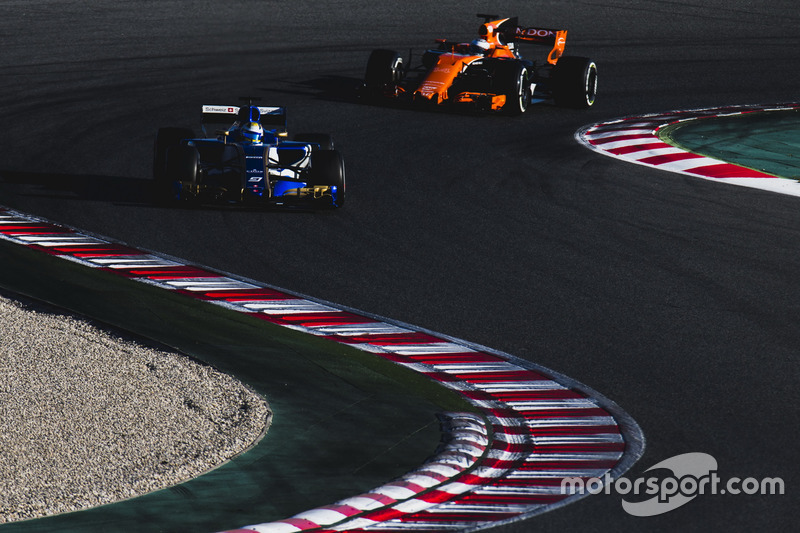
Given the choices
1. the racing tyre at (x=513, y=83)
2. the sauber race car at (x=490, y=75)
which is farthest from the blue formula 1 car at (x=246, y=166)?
the racing tyre at (x=513, y=83)

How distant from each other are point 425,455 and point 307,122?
11466mm

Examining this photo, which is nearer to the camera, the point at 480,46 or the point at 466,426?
the point at 466,426

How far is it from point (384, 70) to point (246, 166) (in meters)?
6.73

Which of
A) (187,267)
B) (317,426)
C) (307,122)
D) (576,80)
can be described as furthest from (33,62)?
(317,426)

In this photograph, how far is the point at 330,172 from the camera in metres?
12.5

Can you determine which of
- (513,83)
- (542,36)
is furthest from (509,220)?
(542,36)

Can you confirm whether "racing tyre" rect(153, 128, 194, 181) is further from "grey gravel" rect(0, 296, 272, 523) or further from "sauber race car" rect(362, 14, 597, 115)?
"sauber race car" rect(362, 14, 597, 115)

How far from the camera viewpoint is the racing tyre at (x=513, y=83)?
58.5ft

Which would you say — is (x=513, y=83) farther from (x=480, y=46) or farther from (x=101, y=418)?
(x=101, y=418)

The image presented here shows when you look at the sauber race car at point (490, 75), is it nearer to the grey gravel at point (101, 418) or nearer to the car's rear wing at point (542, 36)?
the car's rear wing at point (542, 36)

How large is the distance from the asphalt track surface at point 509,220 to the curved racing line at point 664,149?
1.40 ft

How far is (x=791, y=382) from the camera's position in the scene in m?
7.93

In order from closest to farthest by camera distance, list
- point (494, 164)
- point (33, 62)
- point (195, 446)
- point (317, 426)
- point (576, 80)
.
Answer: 1. point (195, 446)
2. point (317, 426)
3. point (494, 164)
4. point (576, 80)
5. point (33, 62)

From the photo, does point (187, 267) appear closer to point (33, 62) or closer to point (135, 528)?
point (135, 528)
